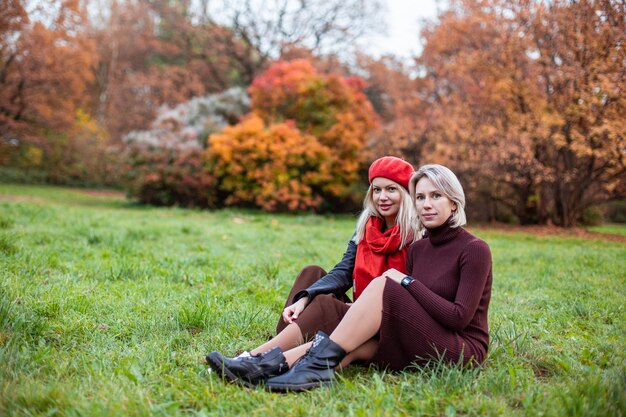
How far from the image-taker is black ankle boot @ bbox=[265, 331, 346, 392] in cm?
230

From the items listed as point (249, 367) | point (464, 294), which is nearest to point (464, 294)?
point (464, 294)

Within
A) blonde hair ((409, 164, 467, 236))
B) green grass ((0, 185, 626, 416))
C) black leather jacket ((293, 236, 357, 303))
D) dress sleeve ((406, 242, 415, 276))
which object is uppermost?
blonde hair ((409, 164, 467, 236))

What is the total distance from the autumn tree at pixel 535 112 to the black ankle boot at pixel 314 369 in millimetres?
8718

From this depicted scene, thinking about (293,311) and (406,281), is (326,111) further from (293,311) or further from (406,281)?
(406,281)

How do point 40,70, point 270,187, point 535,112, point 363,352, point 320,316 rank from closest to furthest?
1. point 363,352
2. point 320,316
3. point 535,112
4. point 270,187
5. point 40,70

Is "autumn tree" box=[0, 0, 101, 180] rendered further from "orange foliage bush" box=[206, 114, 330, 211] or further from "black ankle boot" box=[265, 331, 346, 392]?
"black ankle boot" box=[265, 331, 346, 392]

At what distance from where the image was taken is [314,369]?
238cm

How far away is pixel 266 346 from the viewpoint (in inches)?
104

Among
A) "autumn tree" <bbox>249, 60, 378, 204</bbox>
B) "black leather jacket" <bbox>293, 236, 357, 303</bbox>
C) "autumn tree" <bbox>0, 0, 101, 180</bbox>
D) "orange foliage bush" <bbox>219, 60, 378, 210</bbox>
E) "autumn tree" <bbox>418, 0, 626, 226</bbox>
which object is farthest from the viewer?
"autumn tree" <bbox>0, 0, 101, 180</bbox>

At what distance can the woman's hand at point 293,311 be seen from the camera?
9.42 feet

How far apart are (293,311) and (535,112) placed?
34.0ft

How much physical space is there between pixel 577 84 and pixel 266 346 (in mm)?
9985

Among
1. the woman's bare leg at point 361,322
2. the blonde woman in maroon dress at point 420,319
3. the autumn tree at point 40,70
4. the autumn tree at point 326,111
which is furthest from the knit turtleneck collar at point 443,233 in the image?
the autumn tree at point 40,70

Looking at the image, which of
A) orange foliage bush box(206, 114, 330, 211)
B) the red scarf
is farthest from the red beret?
orange foliage bush box(206, 114, 330, 211)
